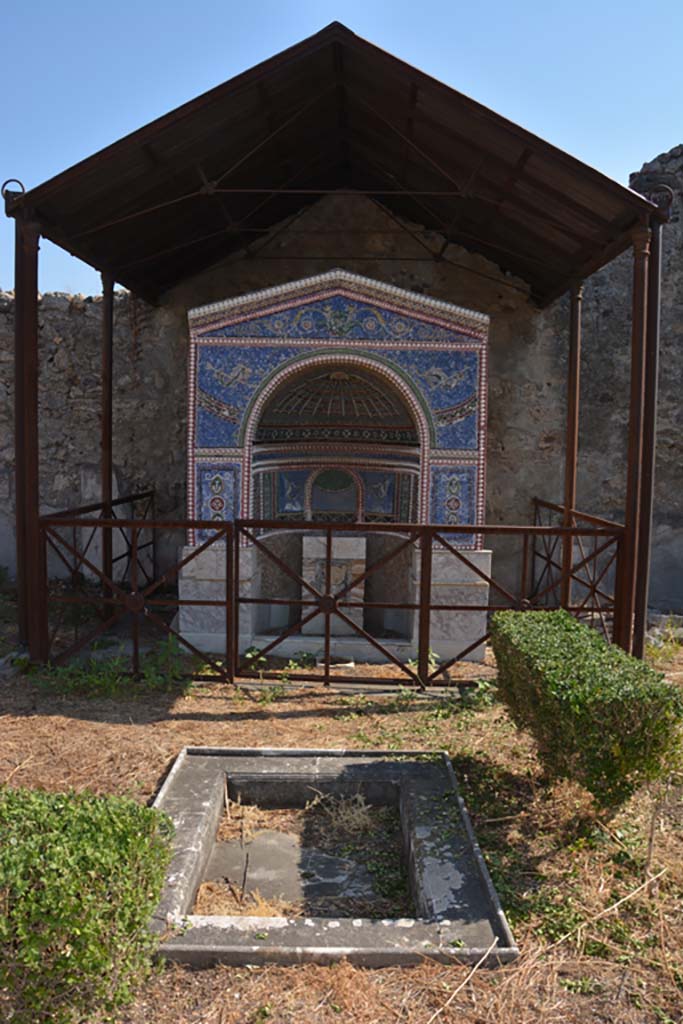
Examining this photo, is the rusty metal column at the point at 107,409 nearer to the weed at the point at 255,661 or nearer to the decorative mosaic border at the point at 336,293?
Answer: the decorative mosaic border at the point at 336,293

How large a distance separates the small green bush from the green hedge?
2316 mm

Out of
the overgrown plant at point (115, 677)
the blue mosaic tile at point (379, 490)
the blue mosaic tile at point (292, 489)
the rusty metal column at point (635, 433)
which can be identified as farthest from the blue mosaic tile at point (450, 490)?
the overgrown plant at point (115, 677)

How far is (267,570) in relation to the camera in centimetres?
992

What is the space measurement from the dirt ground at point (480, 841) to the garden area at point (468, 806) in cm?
1

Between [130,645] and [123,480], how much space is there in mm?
3217

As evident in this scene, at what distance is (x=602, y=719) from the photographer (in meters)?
4.35

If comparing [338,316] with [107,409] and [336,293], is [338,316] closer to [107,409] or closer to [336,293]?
[336,293]

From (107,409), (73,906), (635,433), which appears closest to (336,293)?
(635,433)

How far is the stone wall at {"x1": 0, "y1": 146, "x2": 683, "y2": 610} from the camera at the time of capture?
10.8m

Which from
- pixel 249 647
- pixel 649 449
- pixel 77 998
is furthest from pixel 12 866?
pixel 649 449

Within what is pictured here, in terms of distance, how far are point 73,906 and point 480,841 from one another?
263 cm

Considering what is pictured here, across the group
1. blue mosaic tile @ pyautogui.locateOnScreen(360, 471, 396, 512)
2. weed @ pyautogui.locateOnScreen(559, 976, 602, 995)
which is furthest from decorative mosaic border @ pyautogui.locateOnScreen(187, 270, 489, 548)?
weed @ pyautogui.locateOnScreen(559, 976, 602, 995)

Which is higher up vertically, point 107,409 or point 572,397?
point 572,397

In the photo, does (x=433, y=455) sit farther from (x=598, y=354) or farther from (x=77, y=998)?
(x=77, y=998)
